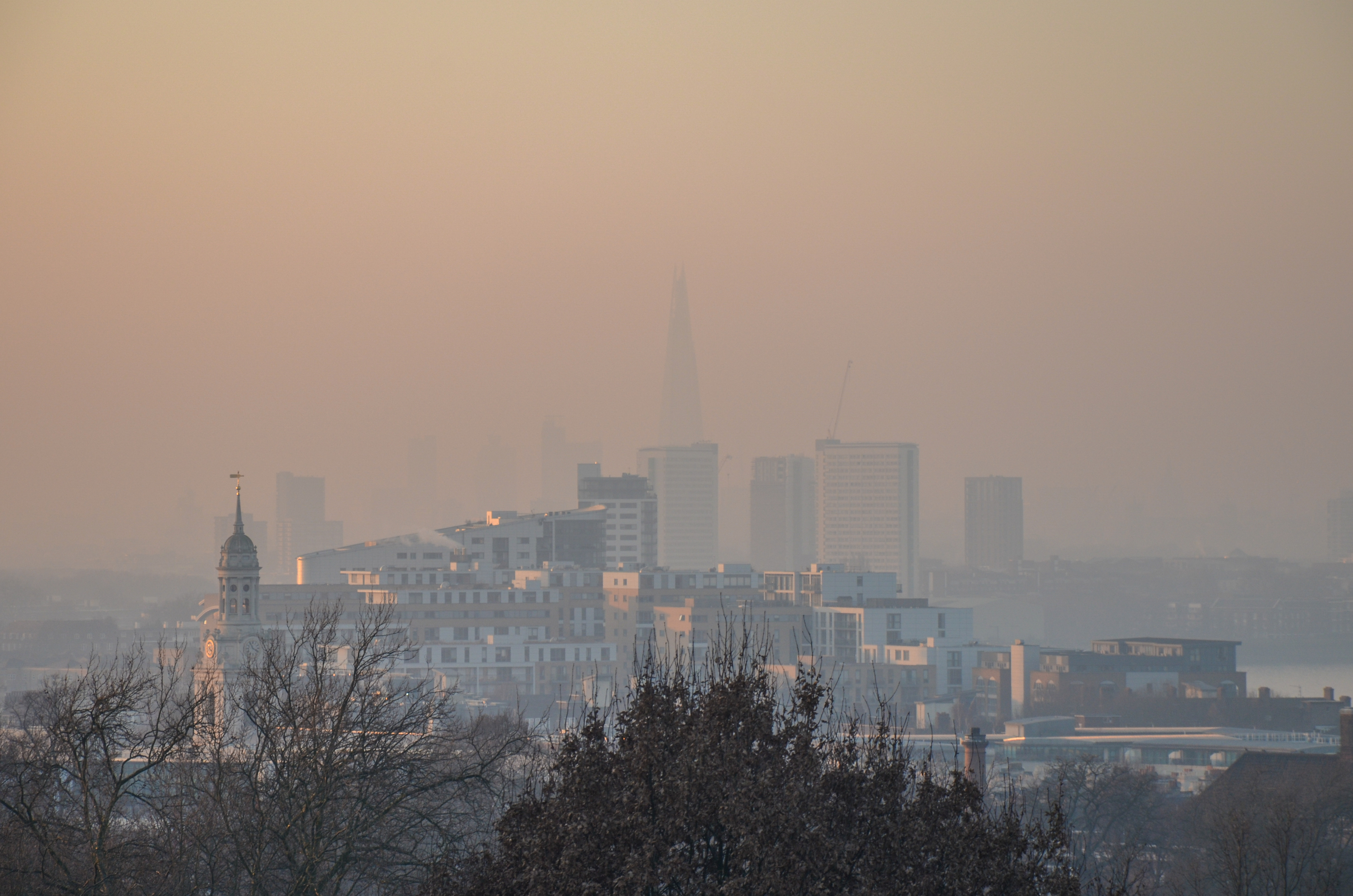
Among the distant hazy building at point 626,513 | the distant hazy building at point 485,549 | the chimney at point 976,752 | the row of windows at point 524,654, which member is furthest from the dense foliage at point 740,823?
the distant hazy building at point 626,513

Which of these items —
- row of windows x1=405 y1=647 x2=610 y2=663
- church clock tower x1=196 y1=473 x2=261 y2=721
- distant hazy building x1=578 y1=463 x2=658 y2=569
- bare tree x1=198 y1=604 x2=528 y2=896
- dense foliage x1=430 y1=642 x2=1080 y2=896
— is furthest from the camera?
distant hazy building x1=578 y1=463 x2=658 y2=569

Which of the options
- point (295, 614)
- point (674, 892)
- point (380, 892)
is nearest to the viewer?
point (674, 892)

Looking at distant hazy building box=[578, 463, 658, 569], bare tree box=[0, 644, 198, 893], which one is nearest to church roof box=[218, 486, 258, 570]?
bare tree box=[0, 644, 198, 893]

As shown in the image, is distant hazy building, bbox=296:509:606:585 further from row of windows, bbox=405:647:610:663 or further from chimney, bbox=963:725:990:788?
chimney, bbox=963:725:990:788

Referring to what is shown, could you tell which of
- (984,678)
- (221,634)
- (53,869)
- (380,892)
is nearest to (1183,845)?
(380,892)

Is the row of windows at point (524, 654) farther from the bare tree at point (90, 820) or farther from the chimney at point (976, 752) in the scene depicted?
the bare tree at point (90, 820)

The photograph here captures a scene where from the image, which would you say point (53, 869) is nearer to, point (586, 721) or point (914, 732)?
point (586, 721)

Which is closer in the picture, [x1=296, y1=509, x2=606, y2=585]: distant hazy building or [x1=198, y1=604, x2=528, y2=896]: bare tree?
[x1=198, y1=604, x2=528, y2=896]: bare tree

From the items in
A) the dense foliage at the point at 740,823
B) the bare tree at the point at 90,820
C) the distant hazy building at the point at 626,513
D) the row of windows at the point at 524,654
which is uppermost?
the distant hazy building at the point at 626,513

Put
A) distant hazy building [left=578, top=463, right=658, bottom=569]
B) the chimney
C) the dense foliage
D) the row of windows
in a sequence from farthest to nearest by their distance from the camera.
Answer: distant hazy building [left=578, top=463, right=658, bottom=569]
the row of windows
the chimney
the dense foliage
